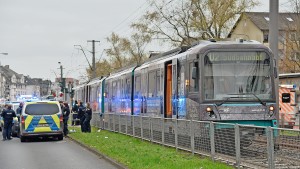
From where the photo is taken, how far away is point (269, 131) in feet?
36.9

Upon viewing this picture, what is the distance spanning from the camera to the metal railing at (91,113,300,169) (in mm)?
10721

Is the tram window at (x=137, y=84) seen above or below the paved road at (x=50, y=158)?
above

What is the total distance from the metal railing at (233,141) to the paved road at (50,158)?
2422 mm

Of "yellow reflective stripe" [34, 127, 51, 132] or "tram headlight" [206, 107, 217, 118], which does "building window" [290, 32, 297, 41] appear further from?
"tram headlight" [206, 107, 217, 118]

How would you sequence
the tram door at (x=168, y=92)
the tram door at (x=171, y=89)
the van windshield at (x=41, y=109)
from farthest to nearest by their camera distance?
the van windshield at (x=41, y=109) → the tram door at (x=168, y=92) → the tram door at (x=171, y=89)

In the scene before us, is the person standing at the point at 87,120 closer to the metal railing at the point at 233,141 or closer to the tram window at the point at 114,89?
the tram window at the point at 114,89

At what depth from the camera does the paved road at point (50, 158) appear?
50.8 feet

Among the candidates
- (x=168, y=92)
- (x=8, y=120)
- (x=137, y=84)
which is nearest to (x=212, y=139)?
(x=168, y=92)

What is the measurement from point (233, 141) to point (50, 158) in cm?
667

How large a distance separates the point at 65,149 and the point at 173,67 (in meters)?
4.76

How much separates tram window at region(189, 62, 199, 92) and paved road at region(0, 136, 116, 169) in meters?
3.57

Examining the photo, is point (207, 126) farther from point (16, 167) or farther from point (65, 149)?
point (65, 149)

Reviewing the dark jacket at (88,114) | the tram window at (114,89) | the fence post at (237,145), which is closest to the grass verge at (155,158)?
the fence post at (237,145)

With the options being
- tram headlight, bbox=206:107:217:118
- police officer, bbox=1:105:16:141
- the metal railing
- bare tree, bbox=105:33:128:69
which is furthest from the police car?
bare tree, bbox=105:33:128:69
